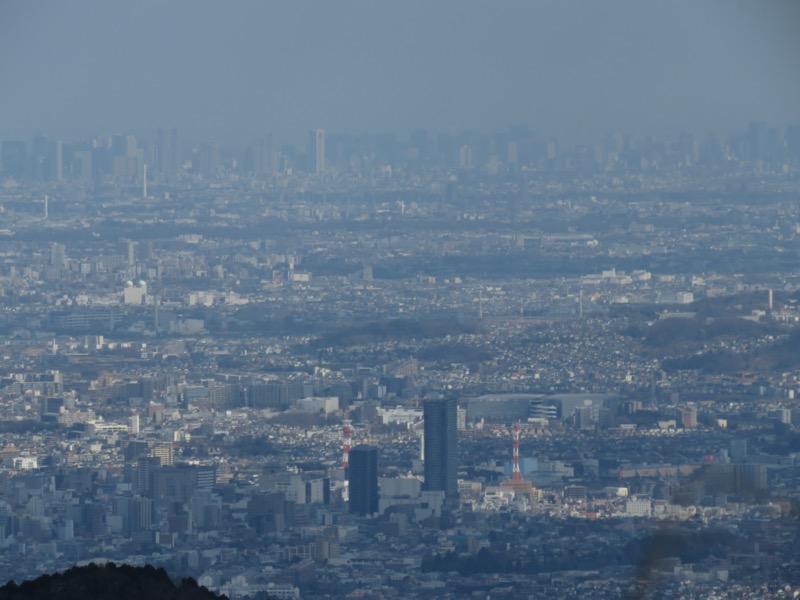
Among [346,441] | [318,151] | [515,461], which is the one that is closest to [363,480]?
[515,461]

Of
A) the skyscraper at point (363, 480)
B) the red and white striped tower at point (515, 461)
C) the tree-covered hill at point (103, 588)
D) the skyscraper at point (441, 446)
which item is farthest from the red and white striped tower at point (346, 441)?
the tree-covered hill at point (103, 588)

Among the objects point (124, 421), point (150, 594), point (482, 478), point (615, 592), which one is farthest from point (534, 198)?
point (150, 594)

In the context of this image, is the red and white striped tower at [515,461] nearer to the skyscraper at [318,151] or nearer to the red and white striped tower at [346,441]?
the red and white striped tower at [346,441]

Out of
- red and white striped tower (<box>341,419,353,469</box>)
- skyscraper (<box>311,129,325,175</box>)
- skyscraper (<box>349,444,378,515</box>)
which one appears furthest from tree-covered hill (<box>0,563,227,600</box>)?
skyscraper (<box>311,129,325,175</box>)

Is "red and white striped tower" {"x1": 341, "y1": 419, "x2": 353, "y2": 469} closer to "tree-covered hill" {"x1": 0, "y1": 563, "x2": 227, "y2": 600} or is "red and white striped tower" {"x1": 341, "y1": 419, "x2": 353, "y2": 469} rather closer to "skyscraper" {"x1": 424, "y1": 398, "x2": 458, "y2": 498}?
"skyscraper" {"x1": 424, "y1": 398, "x2": 458, "y2": 498}

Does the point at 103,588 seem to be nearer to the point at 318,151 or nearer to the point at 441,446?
the point at 441,446

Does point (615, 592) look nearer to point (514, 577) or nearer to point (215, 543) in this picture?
point (514, 577)
